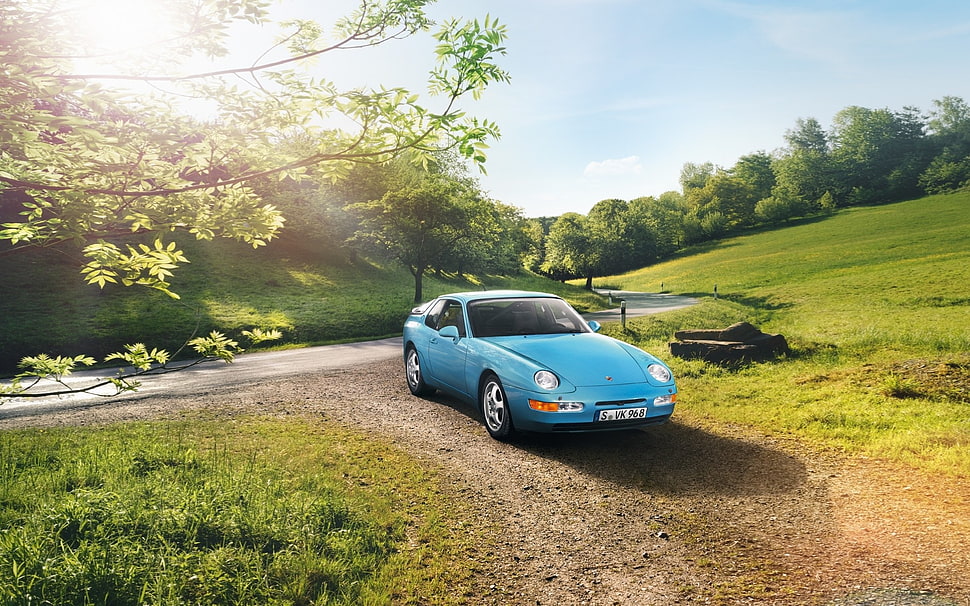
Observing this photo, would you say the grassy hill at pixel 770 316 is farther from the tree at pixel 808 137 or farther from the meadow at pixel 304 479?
the tree at pixel 808 137

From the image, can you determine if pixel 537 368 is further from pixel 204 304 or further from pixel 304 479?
pixel 204 304

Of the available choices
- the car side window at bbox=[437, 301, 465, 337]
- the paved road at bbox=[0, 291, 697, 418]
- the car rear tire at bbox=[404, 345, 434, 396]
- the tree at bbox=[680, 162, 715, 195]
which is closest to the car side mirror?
the car side window at bbox=[437, 301, 465, 337]

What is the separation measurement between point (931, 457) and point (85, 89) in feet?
24.6

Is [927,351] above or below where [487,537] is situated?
below

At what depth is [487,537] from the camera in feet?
14.5

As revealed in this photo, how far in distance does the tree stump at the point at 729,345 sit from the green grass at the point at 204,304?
828 centimetres

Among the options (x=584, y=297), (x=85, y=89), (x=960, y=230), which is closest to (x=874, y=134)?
(x=960, y=230)

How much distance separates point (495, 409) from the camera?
6766mm

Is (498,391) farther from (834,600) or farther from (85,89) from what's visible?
(85,89)

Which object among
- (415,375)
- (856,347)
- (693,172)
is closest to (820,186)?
(693,172)

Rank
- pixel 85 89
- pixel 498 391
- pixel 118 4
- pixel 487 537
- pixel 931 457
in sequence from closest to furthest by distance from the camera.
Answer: pixel 85 89 < pixel 118 4 < pixel 487 537 < pixel 931 457 < pixel 498 391

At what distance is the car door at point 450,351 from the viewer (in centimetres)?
753

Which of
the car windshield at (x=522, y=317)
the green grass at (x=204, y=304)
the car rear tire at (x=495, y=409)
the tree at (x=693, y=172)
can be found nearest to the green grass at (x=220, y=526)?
the car rear tire at (x=495, y=409)

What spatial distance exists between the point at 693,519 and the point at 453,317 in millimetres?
4562
